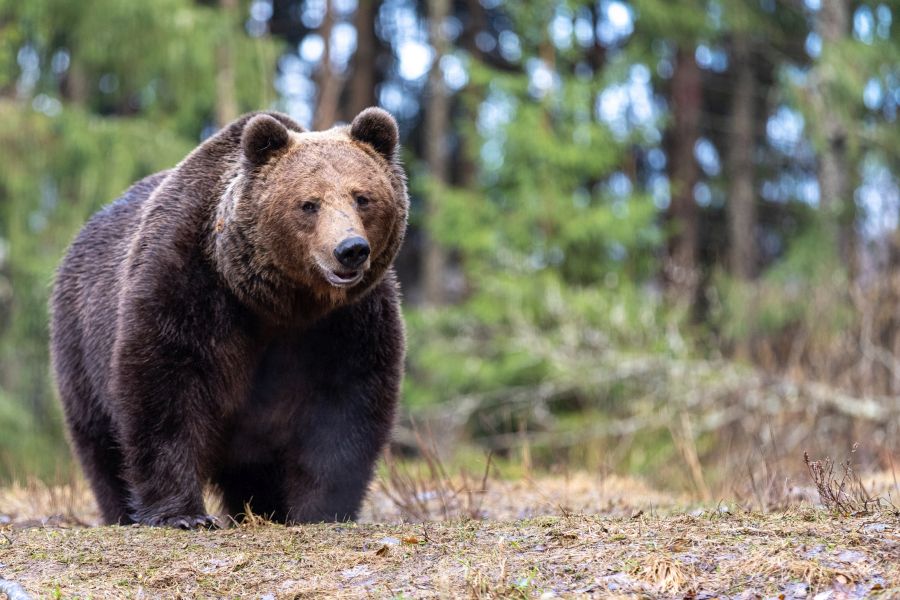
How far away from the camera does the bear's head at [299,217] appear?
5.20 metres

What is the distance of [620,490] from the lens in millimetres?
7648

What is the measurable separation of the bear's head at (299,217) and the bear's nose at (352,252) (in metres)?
0.03

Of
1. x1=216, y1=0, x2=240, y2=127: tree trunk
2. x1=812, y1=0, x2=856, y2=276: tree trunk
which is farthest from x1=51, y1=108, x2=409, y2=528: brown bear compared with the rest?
x1=812, y1=0, x2=856, y2=276: tree trunk

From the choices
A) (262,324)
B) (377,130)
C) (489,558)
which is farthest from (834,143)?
(489,558)

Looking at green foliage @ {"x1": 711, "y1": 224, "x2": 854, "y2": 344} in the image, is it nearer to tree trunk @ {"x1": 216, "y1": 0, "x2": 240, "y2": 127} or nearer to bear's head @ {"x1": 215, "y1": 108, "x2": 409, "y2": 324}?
tree trunk @ {"x1": 216, "y1": 0, "x2": 240, "y2": 127}

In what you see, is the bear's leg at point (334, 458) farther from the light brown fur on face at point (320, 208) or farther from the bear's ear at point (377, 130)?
the bear's ear at point (377, 130)

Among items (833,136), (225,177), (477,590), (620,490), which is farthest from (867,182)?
(477,590)

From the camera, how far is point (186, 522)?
17.8ft

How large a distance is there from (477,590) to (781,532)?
4.22ft

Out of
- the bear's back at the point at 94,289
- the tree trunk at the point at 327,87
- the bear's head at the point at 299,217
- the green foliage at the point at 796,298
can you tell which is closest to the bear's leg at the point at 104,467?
the bear's back at the point at 94,289

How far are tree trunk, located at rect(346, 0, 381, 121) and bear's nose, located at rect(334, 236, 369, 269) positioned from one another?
→ 17.5 meters

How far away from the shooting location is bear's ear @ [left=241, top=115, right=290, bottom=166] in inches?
216

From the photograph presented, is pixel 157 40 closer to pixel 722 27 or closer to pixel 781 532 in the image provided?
pixel 722 27

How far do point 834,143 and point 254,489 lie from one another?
12991 mm
